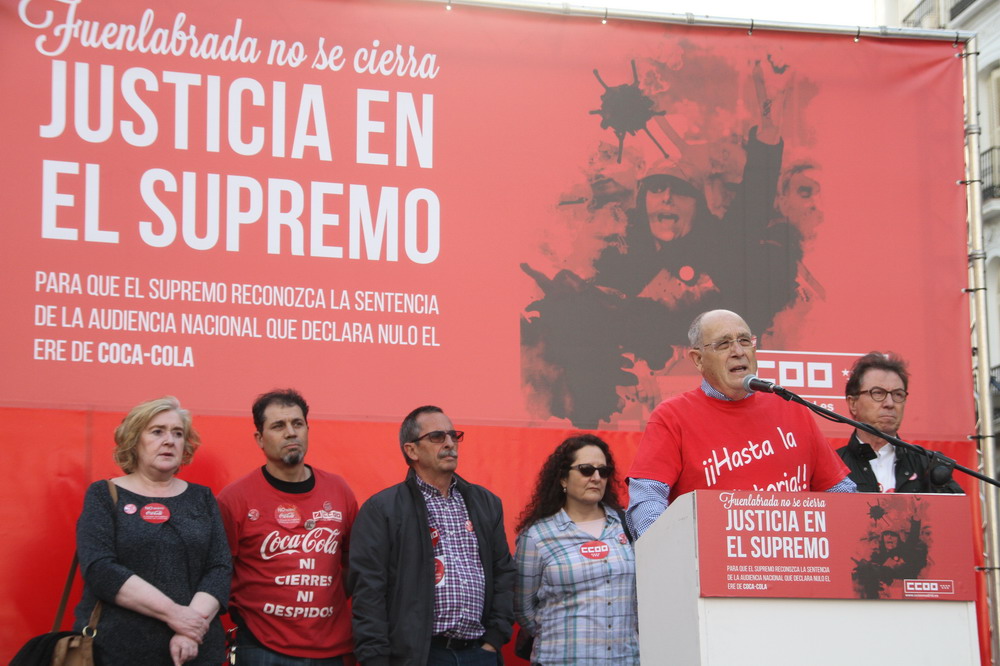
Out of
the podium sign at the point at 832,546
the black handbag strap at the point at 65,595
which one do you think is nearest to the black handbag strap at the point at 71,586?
the black handbag strap at the point at 65,595

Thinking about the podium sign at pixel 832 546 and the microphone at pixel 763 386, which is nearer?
the podium sign at pixel 832 546

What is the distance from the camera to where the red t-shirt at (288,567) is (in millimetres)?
3846

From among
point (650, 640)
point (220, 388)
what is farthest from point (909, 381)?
point (220, 388)

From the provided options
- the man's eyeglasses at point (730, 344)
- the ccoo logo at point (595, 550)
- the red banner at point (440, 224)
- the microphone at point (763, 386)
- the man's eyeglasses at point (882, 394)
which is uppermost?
the red banner at point (440, 224)

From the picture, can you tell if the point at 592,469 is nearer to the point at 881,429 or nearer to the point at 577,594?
the point at 577,594

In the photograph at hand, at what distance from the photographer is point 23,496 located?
13.2 feet

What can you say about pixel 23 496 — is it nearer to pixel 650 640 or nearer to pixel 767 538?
pixel 650 640

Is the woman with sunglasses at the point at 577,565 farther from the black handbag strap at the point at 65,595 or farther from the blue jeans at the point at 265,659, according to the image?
the black handbag strap at the point at 65,595

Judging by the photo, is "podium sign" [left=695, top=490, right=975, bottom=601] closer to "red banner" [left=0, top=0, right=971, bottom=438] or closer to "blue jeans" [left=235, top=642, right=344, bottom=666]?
"blue jeans" [left=235, top=642, right=344, bottom=666]

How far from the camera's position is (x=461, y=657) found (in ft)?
12.7

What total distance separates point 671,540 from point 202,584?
67.0 inches

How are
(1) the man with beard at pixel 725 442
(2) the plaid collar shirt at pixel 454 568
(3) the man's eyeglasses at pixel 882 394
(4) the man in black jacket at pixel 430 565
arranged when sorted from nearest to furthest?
(1) the man with beard at pixel 725 442, (4) the man in black jacket at pixel 430 565, (2) the plaid collar shirt at pixel 454 568, (3) the man's eyeglasses at pixel 882 394

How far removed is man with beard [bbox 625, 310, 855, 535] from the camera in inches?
128

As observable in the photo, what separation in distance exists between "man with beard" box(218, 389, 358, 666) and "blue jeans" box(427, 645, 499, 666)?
0.31m
